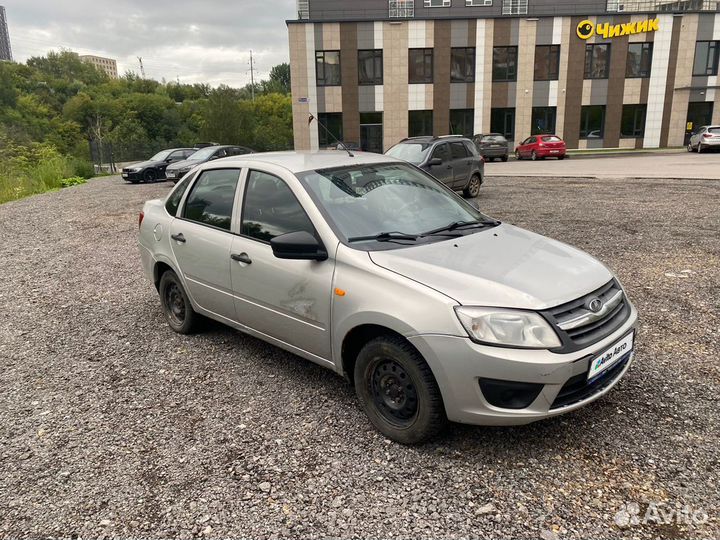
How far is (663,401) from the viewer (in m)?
3.47

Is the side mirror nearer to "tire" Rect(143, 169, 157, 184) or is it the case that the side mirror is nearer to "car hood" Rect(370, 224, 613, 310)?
A: "car hood" Rect(370, 224, 613, 310)

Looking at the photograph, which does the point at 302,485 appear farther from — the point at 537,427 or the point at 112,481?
the point at 537,427

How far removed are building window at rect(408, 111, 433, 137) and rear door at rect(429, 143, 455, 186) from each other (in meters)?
27.0

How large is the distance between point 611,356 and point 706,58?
4513cm

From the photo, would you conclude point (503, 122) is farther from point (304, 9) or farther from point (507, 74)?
point (304, 9)

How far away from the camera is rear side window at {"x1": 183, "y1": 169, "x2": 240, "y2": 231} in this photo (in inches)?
165

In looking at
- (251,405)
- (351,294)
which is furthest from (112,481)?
(351,294)

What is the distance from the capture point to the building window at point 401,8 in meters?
40.6

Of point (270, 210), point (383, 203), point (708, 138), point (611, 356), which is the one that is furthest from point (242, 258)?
point (708, 138)

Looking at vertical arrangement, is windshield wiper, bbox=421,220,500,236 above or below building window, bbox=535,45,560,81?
below

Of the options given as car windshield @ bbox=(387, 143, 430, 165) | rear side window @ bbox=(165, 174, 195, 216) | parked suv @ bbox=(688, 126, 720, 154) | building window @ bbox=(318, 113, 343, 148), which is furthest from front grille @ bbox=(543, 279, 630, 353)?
building window @ bbox=(318, 113, 343, 148)

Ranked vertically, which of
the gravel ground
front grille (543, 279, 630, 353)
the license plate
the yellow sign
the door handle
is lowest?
the gravel ground

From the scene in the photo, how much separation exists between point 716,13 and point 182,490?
4751 centimetres

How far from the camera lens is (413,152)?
12547 mm
